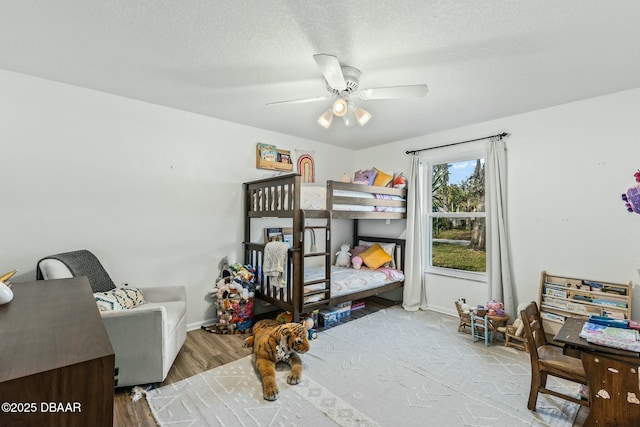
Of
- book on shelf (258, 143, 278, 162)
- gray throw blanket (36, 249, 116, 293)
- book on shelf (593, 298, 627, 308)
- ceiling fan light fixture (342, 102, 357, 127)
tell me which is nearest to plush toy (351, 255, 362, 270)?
book on shelf (258, 143, 278, 162)

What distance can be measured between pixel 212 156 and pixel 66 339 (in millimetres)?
2964

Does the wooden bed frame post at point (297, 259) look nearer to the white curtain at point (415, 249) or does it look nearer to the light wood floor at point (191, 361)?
the light wood floor at point (191, 361)

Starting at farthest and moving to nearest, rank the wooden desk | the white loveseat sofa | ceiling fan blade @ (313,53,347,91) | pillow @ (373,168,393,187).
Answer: pillow @ (373,168,393,187) < the white loveseat sofa < ceiling fan blade @ (313,53,347,91) < the wooden desk

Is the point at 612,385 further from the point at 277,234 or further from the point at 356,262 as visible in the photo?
the point at 277,234

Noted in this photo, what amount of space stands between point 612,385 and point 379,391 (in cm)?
131

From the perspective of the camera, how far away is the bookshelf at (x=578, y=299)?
2.60 metres

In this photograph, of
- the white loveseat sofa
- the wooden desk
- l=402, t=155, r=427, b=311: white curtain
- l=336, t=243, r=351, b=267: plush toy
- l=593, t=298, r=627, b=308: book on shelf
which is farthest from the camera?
l=336, t=243, r=351, b=267: plush toy

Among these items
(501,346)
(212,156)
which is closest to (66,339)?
(212,156)

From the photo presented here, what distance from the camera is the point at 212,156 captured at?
344 centimetres

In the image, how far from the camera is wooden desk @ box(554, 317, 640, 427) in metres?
1.49

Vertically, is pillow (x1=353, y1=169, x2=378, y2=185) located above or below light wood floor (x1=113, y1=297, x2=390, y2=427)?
above

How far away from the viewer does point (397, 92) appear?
2.18 m

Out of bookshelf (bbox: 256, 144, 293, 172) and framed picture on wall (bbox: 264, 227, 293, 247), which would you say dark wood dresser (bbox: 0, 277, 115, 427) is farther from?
bookshelf (bbox: 256, 144, 293, 172)

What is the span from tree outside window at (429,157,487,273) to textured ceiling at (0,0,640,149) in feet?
3.70
